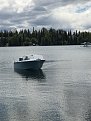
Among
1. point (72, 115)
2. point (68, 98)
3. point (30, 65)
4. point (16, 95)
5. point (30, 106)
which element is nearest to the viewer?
point (72, 115)

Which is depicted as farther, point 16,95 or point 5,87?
point 5,87

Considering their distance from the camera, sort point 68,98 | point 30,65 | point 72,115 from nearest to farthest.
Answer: point 72,115, point 68,98, point 30,65

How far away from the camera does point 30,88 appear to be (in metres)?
46.1

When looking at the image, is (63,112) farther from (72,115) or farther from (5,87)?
(5,87)

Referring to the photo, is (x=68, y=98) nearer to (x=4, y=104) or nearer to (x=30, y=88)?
(x=4, y=104)

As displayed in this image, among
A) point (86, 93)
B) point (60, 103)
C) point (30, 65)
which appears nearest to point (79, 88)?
point (86, 93)

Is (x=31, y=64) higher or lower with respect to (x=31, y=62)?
lower

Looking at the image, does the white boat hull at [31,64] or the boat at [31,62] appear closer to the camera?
the boat at [31,62]

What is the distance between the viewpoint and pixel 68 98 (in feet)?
122

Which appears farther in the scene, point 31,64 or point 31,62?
point 31,64

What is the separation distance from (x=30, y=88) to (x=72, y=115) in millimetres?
17523

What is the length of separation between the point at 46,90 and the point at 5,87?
6.88 meters

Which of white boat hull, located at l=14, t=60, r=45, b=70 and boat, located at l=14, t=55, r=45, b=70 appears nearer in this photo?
boat, located at l=14, t=55, r=45, b=70

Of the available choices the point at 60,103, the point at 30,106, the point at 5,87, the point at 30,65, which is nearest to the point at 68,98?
the point at 60,103
